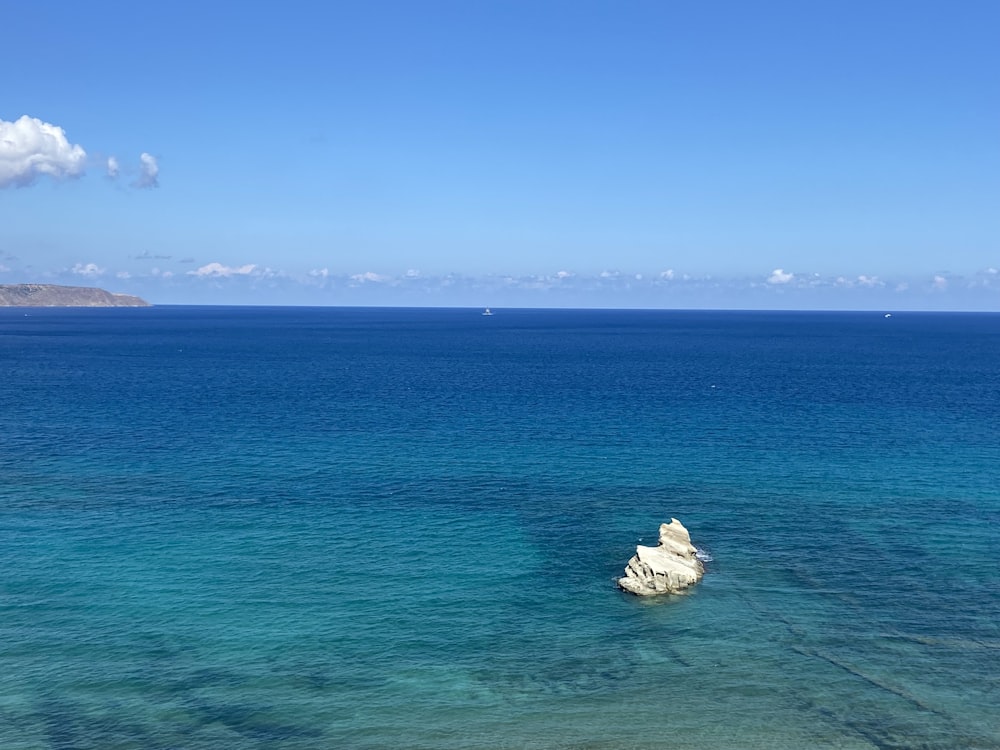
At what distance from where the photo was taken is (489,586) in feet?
180

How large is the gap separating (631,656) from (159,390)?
121 metres

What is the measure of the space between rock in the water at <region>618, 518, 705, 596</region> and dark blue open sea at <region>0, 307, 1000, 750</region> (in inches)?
46.8

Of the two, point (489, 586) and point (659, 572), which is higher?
point (659, 572)

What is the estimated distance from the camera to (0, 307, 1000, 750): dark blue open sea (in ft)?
127

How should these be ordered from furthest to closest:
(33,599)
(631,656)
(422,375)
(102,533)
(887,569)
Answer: (422,375)
(102,533)
(887,569)
(33,599)
(631,656)

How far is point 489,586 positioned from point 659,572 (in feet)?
39.7

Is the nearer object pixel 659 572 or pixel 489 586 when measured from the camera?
pixel 659 572

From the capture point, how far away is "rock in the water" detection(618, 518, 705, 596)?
53250mm

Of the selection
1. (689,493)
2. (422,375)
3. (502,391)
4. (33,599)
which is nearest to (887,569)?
(689,493)

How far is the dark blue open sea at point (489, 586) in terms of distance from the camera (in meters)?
38.8

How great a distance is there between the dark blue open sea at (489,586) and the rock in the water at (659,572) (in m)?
1.19

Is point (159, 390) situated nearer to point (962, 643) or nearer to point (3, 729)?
point (3, 729)

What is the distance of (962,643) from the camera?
1806 inches

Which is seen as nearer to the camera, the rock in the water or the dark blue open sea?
the dark blue open sea
